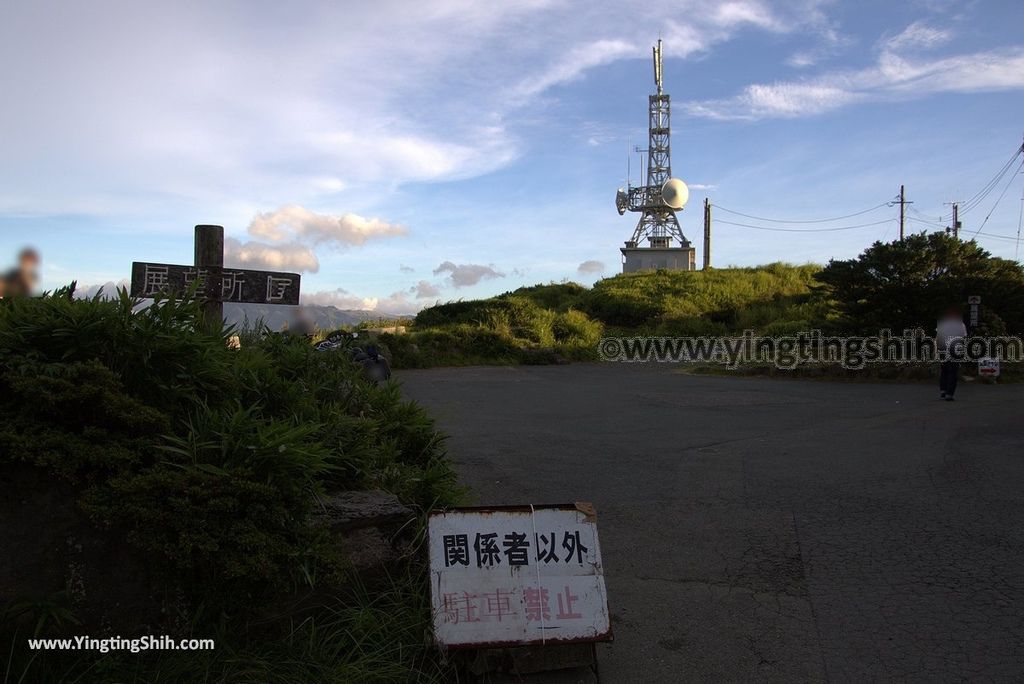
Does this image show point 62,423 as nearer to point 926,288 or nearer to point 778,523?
point 778,523

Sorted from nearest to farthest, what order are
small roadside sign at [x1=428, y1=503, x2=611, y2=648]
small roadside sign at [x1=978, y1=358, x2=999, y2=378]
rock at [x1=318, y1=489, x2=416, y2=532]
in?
small roadside sign at [x1=428, y1=503, x2=611, y2=648]
rock at [x1=318, y1=489, x2=416, y2=532]
small roadside sign at [x1=978, y1=358, x2=999, y2=378]

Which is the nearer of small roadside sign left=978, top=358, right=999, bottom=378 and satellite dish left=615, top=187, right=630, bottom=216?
small roadside sign left=978, top=358, right=999, bottom=378

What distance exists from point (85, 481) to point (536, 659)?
2101mm

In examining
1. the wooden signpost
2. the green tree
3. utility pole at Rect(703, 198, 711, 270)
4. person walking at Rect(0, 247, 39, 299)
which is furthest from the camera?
utility pole at Rect(703, 198, 711, 270)

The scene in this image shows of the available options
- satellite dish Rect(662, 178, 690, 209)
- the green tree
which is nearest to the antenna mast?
satellite dish Rect(662, 178, 690, 209)

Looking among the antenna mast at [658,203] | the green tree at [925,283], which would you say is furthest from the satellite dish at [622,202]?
the green tree at [925,283]

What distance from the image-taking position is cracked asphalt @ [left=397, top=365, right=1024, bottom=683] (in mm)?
3750

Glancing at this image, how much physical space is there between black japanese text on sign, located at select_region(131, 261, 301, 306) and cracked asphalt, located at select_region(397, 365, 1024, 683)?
2365mm

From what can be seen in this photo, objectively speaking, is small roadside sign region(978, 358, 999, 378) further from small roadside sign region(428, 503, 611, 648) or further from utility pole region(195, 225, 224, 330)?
utility pole region(195, 225, 224, 330)

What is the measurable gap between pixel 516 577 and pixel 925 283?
614 inches

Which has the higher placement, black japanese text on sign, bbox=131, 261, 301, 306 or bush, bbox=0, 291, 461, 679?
black japanese text on sign, bbox=131, 261, 301, 306

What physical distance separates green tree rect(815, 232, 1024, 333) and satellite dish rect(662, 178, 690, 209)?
32064mm

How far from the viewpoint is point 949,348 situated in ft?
41.5

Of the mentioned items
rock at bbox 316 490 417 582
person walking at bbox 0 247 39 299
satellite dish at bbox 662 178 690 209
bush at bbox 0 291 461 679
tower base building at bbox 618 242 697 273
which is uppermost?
satellite dish at bbox 662 178 690 209
